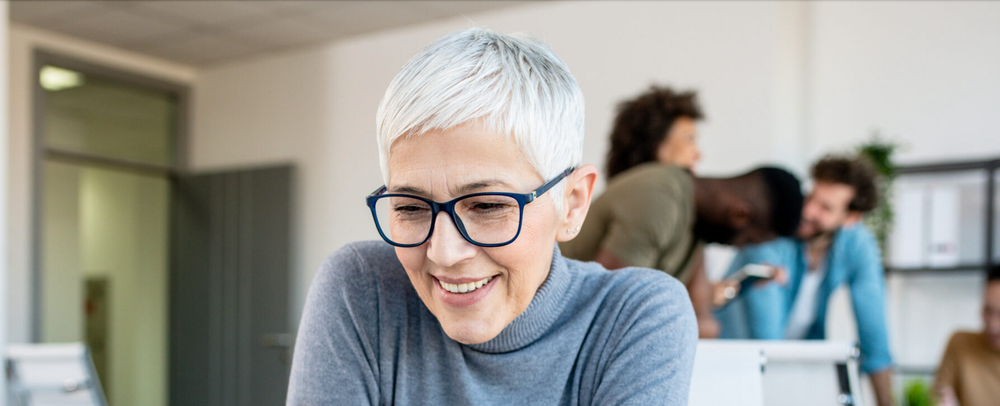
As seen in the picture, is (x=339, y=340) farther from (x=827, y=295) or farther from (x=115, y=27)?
(x=115, y=27)

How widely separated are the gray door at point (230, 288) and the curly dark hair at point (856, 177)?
11.9ft

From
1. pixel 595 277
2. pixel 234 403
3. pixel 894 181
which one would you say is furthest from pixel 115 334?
pixel 595 277

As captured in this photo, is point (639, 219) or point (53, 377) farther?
point (53, 377)

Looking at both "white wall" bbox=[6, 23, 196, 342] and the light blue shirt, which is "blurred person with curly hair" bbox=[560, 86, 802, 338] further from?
"white wall" bbox=[6, 23, 196, 342]

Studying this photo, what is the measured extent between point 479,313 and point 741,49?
12.2 feet

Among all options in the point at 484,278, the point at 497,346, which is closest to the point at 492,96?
the point at 484,278

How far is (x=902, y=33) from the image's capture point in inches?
161

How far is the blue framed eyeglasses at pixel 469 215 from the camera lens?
813mm

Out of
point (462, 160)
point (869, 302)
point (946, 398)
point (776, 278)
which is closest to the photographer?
point (462, 160)

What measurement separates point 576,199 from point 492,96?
0.20m

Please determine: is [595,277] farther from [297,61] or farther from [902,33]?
[297,61]

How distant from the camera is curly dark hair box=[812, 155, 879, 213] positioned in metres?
3.61

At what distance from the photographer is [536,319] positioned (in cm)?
95

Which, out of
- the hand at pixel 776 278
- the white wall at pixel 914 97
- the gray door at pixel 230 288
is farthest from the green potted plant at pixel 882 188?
the gray door at pixel 230 288
